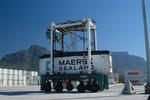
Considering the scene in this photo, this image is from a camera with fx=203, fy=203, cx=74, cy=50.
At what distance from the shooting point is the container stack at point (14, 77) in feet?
286

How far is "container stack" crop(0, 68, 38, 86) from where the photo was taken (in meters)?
87.1

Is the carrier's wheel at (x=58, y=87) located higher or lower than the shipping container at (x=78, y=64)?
lower

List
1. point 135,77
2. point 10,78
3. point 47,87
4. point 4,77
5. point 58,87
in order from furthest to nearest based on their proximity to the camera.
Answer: point 135,77, point 10,78, point 4,77, point 47,87, point 58,87

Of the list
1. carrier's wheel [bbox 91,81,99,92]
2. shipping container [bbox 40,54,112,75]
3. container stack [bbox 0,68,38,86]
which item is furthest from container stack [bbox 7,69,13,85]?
carrier's wheel [bbox 91,81,99,92]

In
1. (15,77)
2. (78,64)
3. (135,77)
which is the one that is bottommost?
(135,77)

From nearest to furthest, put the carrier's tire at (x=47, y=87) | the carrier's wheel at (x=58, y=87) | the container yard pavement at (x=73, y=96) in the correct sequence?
the container yard pavement at (x=73, y=96), the carrier's wheel at (x=58, y=87), the carrier's tire at (x=47, y=87)

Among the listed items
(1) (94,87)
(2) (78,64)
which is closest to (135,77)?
(2) (78,64)

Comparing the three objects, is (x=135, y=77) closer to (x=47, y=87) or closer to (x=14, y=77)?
(x=14, y=77)

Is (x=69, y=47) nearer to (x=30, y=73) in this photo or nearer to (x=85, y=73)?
(x=85, y=73)

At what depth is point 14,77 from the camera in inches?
3676

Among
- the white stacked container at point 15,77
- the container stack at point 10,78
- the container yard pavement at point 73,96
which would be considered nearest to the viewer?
the container yard pavement at point 73,96

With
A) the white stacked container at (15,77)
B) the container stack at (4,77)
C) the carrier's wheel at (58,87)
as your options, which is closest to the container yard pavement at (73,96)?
the carrier's wheel at (58,87)

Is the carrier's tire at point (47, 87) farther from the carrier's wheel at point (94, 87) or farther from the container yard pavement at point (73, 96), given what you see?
the carrier's wheel at point (94, 87)

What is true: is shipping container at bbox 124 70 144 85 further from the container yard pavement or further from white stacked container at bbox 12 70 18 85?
the container yard pavement
